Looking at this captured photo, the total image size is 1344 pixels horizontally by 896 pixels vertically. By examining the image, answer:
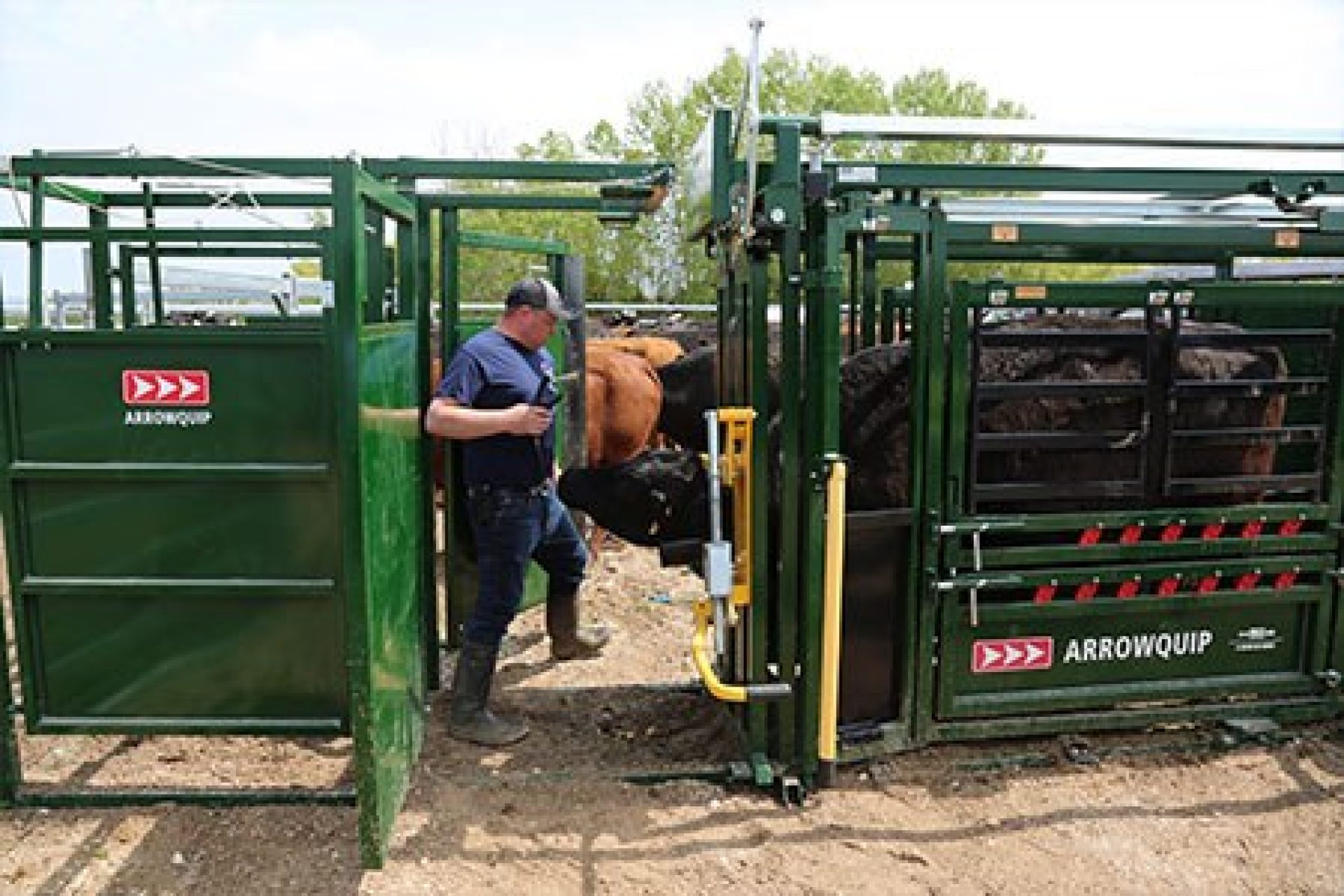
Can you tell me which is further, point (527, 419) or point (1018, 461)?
point (1018, 461)

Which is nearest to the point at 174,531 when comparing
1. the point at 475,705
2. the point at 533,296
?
the point at 475,705

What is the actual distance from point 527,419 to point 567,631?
1592 millimetres

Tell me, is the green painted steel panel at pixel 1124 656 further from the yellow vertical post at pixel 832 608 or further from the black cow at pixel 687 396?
the black cow at pixel 687 396

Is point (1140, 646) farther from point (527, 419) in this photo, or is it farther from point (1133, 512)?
point (527, 419)

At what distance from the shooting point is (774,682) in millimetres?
4457

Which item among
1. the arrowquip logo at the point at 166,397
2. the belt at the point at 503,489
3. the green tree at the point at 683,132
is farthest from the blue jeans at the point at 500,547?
the green tree at the point at 683,132

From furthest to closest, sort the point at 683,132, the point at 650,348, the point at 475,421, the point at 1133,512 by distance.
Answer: the point at 683,132 → the point at 650,348 → the point at 1133,512 → the point at 475,421

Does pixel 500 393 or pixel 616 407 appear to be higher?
pixel 500 393

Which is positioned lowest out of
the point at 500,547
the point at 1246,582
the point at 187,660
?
the point at 187,660

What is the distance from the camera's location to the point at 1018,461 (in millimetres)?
4547

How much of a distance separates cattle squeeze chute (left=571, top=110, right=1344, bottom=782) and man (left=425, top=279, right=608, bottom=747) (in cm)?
47

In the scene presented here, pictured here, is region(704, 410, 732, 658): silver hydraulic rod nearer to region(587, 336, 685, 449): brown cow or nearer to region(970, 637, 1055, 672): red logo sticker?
region(970, 637, 1055, 672): red logo sticker

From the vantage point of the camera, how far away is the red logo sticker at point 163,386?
3.81m

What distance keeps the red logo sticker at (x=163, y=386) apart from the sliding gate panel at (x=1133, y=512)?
280 centimetres
